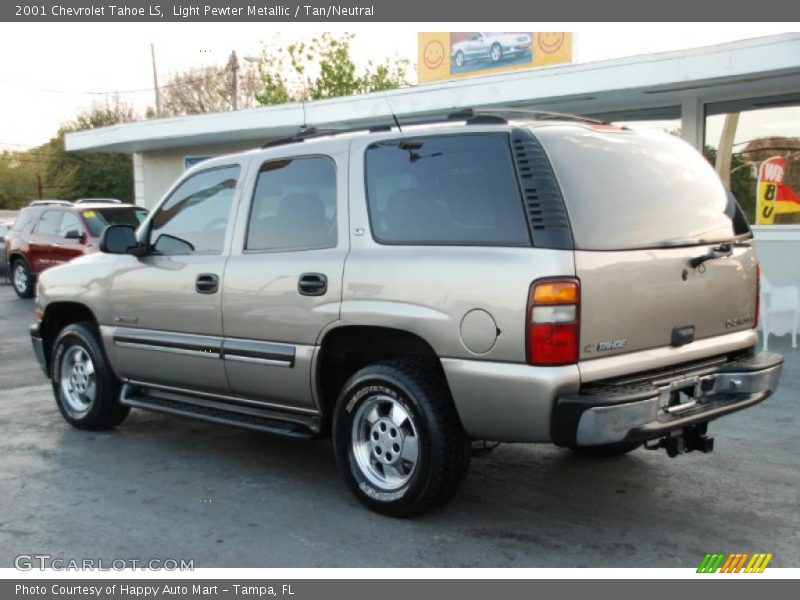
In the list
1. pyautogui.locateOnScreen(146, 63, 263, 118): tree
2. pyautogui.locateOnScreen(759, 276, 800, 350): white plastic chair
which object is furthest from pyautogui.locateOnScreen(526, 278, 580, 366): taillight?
pyautogui.locateOnScreen(146, 63, 263, 118): tree

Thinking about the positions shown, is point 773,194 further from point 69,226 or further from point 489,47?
point 489,47

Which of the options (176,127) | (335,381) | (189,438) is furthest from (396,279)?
(176,127)

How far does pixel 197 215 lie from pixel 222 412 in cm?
127

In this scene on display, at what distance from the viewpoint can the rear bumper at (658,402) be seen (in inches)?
150

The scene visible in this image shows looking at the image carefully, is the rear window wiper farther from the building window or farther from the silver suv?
the building window

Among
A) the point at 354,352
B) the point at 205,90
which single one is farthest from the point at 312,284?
the point at 205,90

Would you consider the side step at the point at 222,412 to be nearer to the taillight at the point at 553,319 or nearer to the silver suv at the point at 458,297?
the silver suv at the point at 458,297

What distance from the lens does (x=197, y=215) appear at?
5.64 metres

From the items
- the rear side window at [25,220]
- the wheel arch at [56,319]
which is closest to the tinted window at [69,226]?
the rear side window at [25,220]

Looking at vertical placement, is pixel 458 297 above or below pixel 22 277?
above

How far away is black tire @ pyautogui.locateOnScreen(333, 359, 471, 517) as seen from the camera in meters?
4.25

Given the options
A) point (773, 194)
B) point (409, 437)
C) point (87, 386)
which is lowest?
point (87, 386)

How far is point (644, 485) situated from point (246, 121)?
13.6 m
